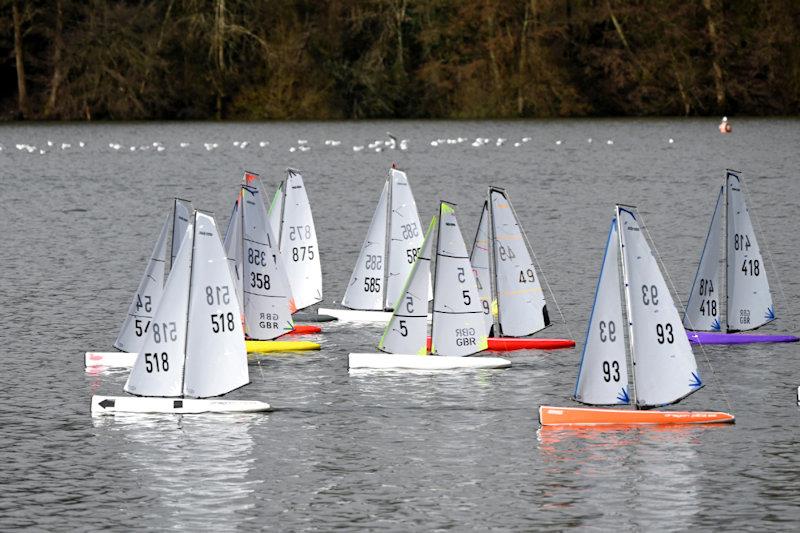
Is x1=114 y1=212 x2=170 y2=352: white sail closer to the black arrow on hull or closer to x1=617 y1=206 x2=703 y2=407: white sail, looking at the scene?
the black arrow on hull

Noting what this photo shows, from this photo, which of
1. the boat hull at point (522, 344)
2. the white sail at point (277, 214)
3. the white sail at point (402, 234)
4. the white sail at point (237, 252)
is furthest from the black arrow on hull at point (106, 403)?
the white sail at point (277, 214)

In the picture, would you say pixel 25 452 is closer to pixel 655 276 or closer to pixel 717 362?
pixel 655 276

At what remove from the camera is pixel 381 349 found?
34.0 metres

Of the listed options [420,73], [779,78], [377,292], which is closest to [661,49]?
[779,78]

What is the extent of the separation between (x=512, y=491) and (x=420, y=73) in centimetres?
12411

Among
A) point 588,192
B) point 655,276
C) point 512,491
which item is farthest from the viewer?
point 588,192

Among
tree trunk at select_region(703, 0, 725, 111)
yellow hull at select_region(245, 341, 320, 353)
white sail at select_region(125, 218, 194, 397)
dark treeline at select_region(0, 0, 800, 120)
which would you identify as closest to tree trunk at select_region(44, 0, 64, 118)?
dark treeline at select_region(0, 0, 800, 120)

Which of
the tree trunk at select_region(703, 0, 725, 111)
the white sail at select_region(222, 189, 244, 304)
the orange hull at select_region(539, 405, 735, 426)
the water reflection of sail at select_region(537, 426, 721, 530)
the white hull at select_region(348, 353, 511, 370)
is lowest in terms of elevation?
the water reflection of sail at select_region(537, 426, 721, 530)

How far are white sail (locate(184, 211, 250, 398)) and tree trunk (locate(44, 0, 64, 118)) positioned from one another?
399 feet

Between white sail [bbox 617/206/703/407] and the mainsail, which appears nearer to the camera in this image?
white sail [bbox 617/206/703/407]

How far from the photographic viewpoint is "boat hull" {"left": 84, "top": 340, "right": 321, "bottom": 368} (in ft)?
115

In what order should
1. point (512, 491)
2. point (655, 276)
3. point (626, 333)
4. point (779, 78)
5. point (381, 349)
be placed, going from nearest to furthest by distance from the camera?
1. point (512, 491)
2. point (655, 276)
3. point (381, 349)
4. point (626, 333)
5. point (779, 78)

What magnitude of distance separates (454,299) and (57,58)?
393 ft

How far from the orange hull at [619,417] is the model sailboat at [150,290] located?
8.25 meters
